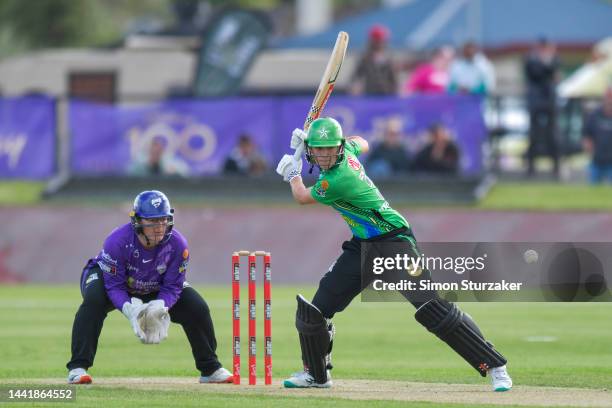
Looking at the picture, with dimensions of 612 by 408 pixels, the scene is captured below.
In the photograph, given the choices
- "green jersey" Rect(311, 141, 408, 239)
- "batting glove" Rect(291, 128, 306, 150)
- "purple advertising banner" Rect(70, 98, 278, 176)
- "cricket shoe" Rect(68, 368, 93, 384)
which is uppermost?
"purple advertising banner" Rect(70, 98, 278, 176)

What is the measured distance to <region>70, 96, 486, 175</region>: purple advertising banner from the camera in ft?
79.9

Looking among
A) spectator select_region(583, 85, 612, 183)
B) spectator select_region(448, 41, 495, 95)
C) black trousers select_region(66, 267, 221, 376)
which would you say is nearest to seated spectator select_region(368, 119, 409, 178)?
spectator select_region(448, 41, 495, 95)

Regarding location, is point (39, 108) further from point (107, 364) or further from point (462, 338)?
point (462, 338)

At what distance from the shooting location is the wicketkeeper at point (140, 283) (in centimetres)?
1167

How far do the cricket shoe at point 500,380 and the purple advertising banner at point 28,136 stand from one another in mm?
15186

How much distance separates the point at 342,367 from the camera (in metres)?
13.8

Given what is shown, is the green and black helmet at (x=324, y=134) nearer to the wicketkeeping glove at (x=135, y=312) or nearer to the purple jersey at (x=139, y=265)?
the purple jersey at (x=139, y=265)

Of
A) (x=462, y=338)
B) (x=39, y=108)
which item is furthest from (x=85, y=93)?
(x=462, y=338)

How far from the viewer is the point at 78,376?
11883mm

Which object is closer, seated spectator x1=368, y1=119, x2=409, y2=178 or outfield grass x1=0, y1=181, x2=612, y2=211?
outfield grass x1=0, y1=181, x2=612, y2=211

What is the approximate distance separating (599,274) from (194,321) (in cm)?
327

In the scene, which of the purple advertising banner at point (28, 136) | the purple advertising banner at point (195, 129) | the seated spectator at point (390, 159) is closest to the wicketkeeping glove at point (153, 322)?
the seated spectator at point (390, 159)

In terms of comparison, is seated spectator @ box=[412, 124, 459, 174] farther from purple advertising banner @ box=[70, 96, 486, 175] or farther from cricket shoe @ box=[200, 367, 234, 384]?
cricket shoe @ box=[200, 367, 234, 384]

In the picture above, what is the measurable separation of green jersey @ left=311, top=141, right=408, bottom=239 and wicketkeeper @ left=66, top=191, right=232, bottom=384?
125 centimetres
